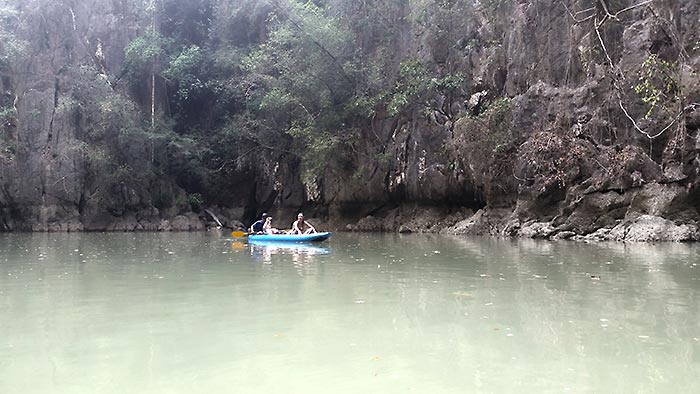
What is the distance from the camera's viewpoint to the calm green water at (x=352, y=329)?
137 inches

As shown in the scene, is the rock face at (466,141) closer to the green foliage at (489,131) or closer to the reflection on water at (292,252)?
the green foliage at (489,131)

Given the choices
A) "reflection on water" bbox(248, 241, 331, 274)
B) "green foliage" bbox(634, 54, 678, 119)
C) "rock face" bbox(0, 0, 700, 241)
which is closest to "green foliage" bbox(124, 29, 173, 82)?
"rock face" bbox(0, 0, 700, 241)

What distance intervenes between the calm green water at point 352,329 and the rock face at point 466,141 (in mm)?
7739

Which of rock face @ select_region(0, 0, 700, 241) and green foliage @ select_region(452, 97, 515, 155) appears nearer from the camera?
rock face @ select_region(0, 0, 700, 241)

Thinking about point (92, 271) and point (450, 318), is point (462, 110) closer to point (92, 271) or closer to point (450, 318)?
point (92, 271)

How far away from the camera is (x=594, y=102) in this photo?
1777cm

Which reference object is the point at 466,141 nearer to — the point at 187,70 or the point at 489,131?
the point at 489,131

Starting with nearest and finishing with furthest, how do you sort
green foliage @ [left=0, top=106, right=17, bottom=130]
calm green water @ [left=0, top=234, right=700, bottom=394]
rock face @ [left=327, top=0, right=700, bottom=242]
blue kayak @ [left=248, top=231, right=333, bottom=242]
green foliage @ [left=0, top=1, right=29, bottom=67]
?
calm green water @ [left=0, top=234, right=700, bottom=394] → blue kayak @ [left=248, top=231, right=333, bottom=242] → rock face @ [left=327, top=0, right=700, bottom=242] → green foliage @ [left=0, top=106, right=17, bottom=130] → green foliage @ [left=0, top=1, right=29, bottom=67]

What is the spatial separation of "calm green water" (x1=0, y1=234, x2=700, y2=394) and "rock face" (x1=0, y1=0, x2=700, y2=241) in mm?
7739

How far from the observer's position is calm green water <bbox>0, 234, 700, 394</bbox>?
3.47 meters

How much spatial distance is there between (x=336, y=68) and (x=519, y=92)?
8.57 m

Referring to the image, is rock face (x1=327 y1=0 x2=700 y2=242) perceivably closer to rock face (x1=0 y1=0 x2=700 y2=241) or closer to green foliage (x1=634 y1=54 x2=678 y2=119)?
rock face (x1=0 y1=0 x2=700 y2=241)

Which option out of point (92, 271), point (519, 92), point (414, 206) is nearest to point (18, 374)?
point (92, 271)

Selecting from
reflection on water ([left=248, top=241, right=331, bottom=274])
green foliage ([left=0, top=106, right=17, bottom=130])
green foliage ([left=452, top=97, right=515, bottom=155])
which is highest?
green foliage ([left=0, top=106, right=17, bottom=130])
